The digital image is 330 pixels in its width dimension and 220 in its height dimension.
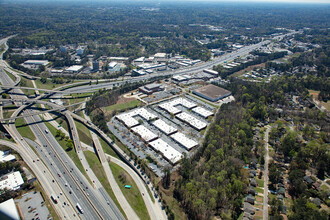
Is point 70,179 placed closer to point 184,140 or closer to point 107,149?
point 107,149

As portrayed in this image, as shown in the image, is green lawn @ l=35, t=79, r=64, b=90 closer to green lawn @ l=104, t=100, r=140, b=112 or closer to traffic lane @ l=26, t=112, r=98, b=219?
green lawn @ l=104, t=100, r=140, b=112

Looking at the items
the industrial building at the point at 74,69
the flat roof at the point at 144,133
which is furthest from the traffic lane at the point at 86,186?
the industrial building at the point at 74,69

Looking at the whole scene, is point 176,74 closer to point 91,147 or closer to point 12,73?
point 91,147

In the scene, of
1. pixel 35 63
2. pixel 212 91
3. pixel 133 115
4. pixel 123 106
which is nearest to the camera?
pixel 133 115

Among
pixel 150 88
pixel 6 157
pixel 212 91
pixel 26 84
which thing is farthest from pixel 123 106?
pixel 26 84

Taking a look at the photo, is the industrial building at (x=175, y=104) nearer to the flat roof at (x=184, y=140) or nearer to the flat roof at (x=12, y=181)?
the flat roof at (x=184, y=140)

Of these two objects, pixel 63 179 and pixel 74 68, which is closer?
pixel 63 179

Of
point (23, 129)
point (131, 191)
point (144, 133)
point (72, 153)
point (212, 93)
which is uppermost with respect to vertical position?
point (212, 93)

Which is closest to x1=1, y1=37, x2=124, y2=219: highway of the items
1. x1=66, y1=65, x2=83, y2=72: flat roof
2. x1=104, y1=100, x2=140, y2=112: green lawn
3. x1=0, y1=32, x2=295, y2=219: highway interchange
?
x1=0, y1=32, x2=295, y2=219: highway interchange
